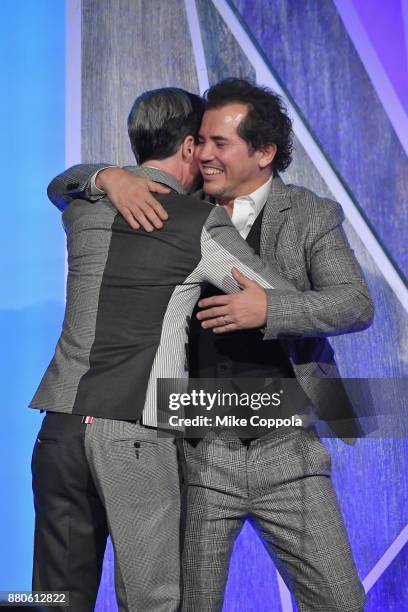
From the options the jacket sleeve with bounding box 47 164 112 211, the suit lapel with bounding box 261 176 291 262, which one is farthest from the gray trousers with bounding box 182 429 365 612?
the jacket sleeve with bounding box 47 164 112 211

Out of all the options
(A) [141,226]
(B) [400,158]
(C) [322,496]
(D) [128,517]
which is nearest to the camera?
(D) [128,517]

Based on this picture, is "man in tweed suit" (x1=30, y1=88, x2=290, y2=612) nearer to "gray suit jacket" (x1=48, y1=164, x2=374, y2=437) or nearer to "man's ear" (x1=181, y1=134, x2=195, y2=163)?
"gray suit jacket" (x1=48, y1=164, x2=374, y2=437)

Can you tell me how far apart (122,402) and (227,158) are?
0.84 meters

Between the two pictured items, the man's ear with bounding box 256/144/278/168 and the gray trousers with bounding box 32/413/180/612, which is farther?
the man's ear with bounding box 256/144/278/168

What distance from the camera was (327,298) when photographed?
2107 mm

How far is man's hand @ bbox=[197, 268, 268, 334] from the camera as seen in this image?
2016 millimetres

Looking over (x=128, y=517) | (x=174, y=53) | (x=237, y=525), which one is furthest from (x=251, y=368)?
(x=174, y=53)

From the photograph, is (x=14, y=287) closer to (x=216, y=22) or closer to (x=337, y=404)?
(x=216, y=22)

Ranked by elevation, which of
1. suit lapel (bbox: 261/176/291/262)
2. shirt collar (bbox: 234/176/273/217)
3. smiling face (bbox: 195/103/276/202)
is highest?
smiling face (bbox: 195/103/276/202)

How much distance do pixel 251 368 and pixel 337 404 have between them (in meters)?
0.25

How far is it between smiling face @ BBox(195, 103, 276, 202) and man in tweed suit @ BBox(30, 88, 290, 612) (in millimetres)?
355

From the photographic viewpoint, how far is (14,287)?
3201mm

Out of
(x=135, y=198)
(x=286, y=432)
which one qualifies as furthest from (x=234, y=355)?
(x=135, y=198)

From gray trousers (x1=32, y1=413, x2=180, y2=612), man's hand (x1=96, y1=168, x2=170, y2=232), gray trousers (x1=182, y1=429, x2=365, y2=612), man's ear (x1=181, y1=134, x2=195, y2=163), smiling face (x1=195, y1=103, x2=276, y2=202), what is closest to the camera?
gray trousers (x1=32, y1=413, x2=180, y2=612)
